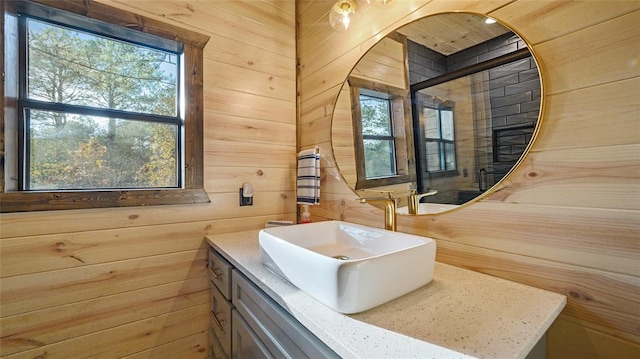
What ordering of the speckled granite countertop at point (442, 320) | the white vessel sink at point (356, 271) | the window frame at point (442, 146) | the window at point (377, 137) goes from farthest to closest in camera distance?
the window at point (377, 137), the window frame at point (442, 146), the white vessel sink at point (356, 271), the speckled granite countertop at point (442, 320)

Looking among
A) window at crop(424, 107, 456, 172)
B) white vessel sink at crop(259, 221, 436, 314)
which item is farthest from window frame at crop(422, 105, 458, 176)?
white vessel sink at crop(259, 221, 436, 314)

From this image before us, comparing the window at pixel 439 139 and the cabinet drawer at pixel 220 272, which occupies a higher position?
the window at pixel 439 139

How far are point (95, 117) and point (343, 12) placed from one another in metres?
1.30

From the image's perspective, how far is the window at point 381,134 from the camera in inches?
41.3

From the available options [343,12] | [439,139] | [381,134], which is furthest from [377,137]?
[343,12]

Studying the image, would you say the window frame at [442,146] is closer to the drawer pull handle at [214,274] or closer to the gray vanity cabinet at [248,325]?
the gray vanity cabinet at [248,325]

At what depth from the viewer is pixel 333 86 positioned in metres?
1.43

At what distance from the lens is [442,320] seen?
549 mm

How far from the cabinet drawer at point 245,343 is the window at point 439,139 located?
0.85m

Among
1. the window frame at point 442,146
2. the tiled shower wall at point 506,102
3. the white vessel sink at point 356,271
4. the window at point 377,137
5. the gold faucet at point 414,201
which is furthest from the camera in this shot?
the window at point 377,137

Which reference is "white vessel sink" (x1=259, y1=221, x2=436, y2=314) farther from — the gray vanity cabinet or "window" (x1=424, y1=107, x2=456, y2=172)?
"window" (x1=424, y1=107, x2=456, y2=172)

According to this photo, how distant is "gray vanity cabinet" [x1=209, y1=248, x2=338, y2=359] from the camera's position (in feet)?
2.00

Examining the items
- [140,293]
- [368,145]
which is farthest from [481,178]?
[140,293]

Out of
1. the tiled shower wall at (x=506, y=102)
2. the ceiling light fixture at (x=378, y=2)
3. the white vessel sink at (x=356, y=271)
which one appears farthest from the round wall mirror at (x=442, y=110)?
the white vessel sink at (x=356, y=271)
